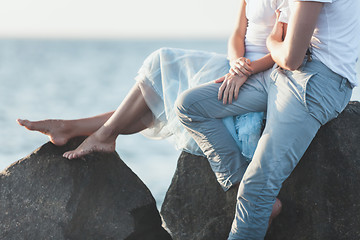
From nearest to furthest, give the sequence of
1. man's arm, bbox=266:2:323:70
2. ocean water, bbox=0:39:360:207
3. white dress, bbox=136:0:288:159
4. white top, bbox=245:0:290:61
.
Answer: man's arm, bbox=266:2:323:70 < white top, bbox=245:0:290:61 < white dress, bbox=136:0:288:159 < ocean water, bbox=0:39:360:207

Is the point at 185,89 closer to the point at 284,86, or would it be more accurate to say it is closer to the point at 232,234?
the point at 284,86

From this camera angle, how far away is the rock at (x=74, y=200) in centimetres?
312

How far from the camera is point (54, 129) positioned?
11.2ft

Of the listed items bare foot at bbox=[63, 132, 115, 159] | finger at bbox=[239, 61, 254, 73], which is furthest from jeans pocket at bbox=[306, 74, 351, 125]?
bare foot at bbox=[63, 132, 115, 159]

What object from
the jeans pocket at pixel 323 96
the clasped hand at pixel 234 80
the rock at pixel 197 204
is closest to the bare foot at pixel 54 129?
the rock at pixel 197 204

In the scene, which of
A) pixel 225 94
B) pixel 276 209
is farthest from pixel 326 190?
pixel 225 94

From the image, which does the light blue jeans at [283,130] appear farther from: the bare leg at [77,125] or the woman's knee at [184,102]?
the bare leg at [77,125]

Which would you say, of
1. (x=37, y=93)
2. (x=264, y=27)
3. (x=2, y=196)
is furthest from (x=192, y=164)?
(x=37, y=93)

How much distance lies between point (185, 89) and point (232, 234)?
95cm

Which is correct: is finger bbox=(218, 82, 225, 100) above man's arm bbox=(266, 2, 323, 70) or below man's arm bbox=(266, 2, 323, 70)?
below

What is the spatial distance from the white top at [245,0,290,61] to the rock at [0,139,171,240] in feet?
3.43

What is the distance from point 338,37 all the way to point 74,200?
1.69 m

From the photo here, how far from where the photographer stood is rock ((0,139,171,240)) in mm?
3119

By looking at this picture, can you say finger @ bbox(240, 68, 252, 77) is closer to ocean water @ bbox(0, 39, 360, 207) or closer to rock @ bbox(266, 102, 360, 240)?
rock @ bbox(266, 102, 360, 240)
